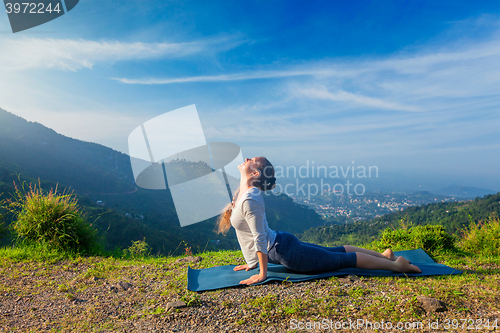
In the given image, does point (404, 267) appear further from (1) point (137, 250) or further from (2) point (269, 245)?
(1) point (137, 250)

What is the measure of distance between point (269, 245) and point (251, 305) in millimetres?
765

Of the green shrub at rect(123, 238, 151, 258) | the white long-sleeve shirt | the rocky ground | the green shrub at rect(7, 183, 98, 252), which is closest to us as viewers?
the rocky ground

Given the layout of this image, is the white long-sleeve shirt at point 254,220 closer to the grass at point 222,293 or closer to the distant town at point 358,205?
the grass at point 222,293

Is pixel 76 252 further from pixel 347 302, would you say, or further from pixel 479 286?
pixel 479 286

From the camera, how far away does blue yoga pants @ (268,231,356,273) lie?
10.6 feet

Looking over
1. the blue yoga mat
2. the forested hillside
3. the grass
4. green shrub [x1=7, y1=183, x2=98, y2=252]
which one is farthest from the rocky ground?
the forested hillside

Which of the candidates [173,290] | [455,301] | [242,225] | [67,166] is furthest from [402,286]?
[67,166]

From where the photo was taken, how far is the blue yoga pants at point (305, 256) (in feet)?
10.6

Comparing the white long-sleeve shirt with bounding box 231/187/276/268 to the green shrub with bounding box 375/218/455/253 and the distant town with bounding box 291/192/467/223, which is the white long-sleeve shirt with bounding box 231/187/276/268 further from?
the distant town with bounding box 291/192/467/223

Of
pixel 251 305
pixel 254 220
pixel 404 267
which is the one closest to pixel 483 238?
pixel 404 267

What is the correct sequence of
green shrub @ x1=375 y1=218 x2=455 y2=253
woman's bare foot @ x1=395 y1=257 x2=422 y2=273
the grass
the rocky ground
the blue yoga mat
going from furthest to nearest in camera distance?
green shrub @ x1=375 y1=218 x2=455 y2=253 < woman's bare foot @ x1=395 y1=257 x2=422 y2=273 < the blue yoga mat < the grass < the rocky ground

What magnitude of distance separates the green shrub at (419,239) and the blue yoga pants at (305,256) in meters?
2.59

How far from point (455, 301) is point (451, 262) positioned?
2.23 metres

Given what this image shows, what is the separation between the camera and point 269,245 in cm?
323
